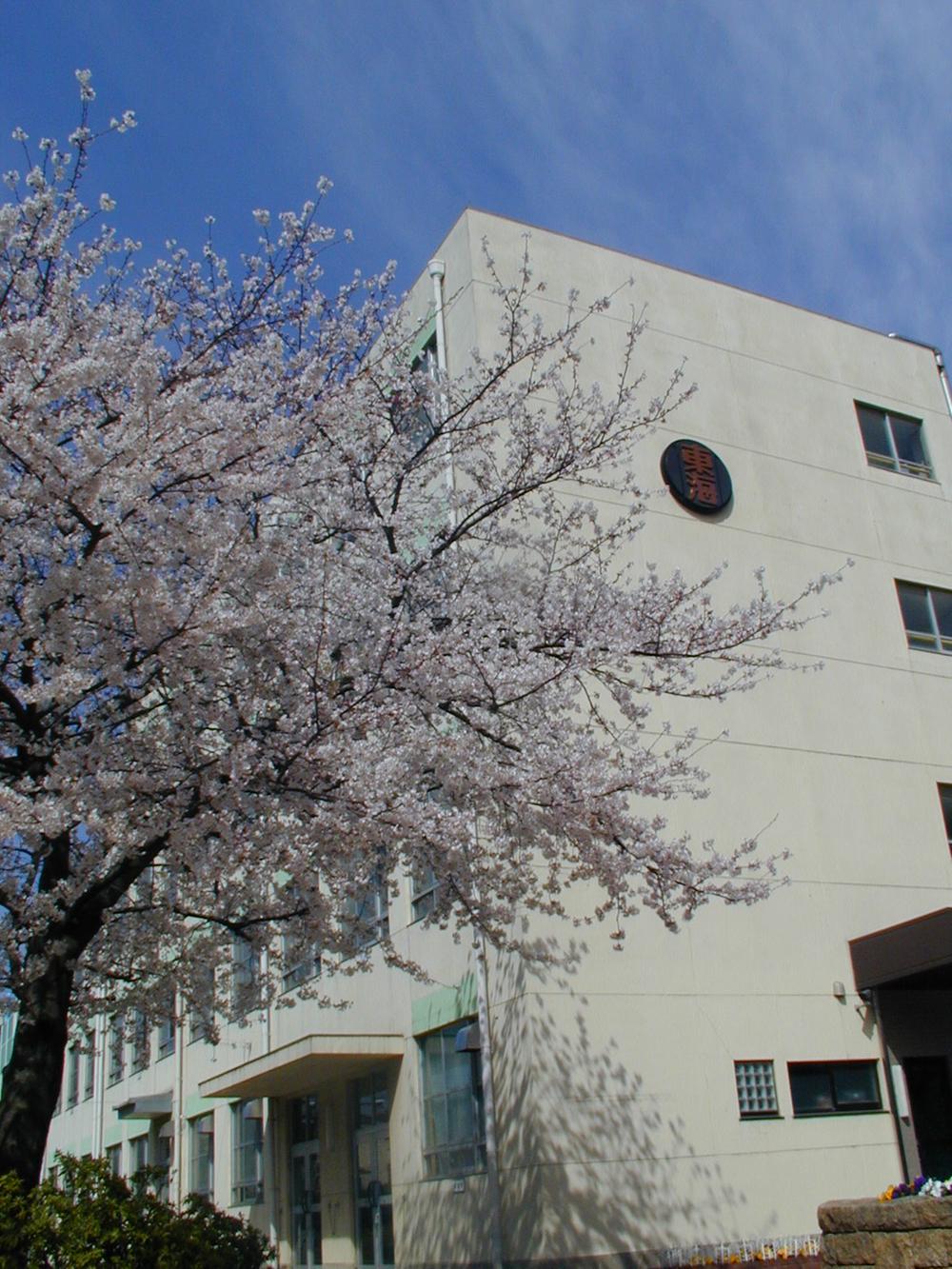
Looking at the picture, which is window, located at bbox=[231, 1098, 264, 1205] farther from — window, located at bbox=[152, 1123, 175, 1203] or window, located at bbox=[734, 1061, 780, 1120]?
window, located at bbox=[734, 1061, 780, 1120]

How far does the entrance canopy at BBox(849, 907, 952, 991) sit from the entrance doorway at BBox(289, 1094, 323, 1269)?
798 centimetres

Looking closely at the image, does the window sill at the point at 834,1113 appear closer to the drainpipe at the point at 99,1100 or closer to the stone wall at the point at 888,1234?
the stone wall at the point at 888,1234

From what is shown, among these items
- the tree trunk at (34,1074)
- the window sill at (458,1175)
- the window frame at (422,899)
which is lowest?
the window sill at (458,1175)

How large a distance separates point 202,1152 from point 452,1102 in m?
10.1

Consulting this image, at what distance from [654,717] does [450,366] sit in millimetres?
5348

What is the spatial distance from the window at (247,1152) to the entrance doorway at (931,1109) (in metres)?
9.86

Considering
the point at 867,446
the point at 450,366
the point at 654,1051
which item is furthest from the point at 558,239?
the point at 654,1051

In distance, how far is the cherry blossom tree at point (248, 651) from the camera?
24.8 feet

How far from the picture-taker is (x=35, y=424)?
737 cm

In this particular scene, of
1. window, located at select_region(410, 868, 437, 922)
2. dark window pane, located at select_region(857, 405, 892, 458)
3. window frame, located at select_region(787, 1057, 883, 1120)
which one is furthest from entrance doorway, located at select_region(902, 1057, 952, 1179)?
dark window pane, located at select_region(857, 405, 892, 458)

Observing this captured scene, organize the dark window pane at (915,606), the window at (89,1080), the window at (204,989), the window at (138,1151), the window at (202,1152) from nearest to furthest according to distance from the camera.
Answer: the window at (204,989), the dark window pane at (915,606), the window at (202,1152), the window at (138,1151), the window at (89,1080)

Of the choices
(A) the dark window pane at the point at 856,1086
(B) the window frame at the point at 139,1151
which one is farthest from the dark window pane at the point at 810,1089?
(B) the window frame at the point at 139,1151

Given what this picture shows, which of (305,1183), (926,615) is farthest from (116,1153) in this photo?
(926,615)

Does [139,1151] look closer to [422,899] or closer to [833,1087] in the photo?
[422,899]
